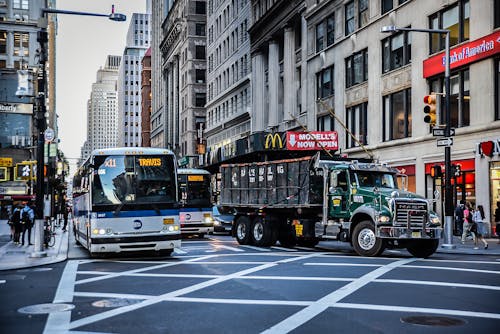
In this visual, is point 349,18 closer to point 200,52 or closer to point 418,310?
point 418,310

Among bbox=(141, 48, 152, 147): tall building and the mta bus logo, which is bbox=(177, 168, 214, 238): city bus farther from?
bbox=(141, 48, 152, 147): tall building

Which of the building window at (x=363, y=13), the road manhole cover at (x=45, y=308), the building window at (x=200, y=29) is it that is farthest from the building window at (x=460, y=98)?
the building window at (x=200, y=29)

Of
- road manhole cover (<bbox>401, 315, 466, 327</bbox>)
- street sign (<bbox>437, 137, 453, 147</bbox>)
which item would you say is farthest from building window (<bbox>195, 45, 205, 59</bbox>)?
road manhole cover (<bbox>401, 315, 466, 327</bbox>)

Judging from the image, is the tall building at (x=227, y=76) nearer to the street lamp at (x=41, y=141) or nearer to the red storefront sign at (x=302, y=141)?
the red storefront sign at (x=302, y=141)

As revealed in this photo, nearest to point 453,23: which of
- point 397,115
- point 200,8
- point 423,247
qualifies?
point 397,115

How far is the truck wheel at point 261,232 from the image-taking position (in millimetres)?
23938

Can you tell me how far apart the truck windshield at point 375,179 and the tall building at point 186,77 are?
62.2 meters

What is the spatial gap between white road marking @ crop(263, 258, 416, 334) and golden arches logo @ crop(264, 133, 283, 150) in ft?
72.0

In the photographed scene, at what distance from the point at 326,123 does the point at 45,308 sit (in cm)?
3452

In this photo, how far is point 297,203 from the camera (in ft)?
73.0

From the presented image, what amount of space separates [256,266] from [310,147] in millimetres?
18708

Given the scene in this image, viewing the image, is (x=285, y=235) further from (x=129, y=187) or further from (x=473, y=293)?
(x=473, y=293)

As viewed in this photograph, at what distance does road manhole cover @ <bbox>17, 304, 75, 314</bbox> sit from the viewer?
10.4 meters

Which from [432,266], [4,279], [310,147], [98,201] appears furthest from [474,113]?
[4,279]
